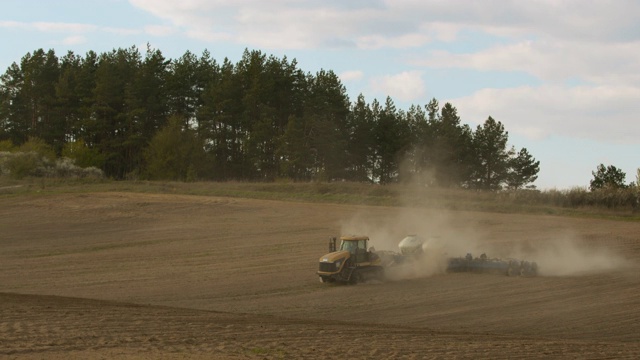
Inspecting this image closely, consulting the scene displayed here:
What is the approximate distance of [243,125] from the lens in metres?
88.2

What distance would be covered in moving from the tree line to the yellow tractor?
53.6m

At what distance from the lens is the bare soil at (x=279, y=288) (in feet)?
50.5

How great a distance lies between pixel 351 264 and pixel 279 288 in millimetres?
2823

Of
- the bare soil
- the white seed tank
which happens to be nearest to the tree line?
the bare soil

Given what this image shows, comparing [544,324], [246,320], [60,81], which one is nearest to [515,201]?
[544,324]

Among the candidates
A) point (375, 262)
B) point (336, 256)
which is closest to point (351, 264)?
point (336, 256)

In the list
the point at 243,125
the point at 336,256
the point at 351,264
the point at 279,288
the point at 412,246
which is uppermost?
the point at 243,125

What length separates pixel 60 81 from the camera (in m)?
88.8

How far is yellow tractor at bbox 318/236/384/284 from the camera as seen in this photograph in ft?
86.7

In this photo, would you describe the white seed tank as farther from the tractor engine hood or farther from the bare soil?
the tractor engine hood

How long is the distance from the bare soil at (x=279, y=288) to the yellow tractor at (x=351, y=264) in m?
0.55

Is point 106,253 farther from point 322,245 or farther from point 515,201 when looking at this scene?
point 515,201

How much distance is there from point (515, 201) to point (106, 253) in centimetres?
3232

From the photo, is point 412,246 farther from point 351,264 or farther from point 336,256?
point 336,256
